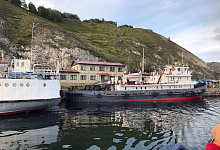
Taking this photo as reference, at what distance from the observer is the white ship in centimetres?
1861

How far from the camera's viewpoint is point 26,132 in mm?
13258

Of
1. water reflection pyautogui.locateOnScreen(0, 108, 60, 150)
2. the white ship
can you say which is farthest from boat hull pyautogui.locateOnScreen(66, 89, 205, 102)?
water reflection pyautogui.locateOnScreen(0, 108, 60, 150)

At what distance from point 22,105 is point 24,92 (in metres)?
1.75

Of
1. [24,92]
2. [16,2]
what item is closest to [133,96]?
[24,92]

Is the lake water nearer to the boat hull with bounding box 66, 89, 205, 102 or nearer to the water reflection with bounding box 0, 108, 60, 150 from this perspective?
the water reflection with bounding box 0, 108, 60, 150

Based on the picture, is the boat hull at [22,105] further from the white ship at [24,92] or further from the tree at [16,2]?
the tree at [16,2]

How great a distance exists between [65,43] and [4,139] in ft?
190

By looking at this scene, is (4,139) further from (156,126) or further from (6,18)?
(6,18)

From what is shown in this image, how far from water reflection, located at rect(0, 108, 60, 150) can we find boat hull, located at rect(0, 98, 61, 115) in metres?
1.00

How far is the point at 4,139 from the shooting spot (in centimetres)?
1162

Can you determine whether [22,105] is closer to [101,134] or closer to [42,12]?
[101,134]

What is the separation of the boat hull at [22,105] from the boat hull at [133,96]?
834cm

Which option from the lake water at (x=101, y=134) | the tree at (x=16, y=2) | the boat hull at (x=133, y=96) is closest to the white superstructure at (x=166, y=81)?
the boat hull at (x=133, y=96)

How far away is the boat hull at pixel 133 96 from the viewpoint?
29.8 m
